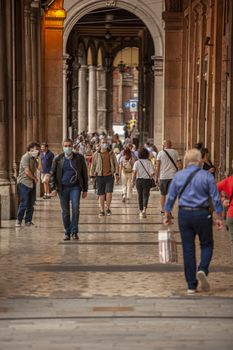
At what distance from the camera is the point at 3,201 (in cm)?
2025

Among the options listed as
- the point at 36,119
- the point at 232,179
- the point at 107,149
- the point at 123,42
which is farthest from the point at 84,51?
the point at 232,179

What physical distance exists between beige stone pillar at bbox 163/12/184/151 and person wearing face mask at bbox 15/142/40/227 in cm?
1656

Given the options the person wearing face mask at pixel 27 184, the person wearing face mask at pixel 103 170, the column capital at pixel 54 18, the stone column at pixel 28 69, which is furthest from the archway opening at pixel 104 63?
the person wearing face mask at pixel 27 184


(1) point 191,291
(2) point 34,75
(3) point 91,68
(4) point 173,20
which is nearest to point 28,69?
(2) point 34,75

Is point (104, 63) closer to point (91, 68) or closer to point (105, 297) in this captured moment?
point (91, 68)

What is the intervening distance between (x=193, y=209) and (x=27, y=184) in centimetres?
854

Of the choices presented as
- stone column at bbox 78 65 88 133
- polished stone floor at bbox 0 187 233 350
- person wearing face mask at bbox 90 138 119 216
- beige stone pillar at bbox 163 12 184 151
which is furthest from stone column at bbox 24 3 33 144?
stone column at bbox 78 65 88 133

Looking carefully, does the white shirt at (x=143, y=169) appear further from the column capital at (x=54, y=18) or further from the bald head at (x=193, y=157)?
the column capital at (x=54, y=18)

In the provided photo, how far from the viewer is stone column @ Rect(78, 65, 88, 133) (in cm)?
6519

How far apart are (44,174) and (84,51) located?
1457 inches

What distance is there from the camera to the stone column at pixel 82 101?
214ft

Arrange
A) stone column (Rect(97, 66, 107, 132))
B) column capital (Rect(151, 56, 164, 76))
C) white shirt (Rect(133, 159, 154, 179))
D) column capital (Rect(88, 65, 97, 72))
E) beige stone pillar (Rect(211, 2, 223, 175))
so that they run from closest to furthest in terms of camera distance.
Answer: white shirt (Rect(133, 159, 154, 179)) < beige stone pillar (Rect(211, 2, 223, 175)) < column capital (Rect(151, 56, 164, 76)) < column capital (Rect(88, 65, 97, 72)) < stone column (Rect(97, 66, 107, 132))

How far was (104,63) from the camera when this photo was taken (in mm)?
67375

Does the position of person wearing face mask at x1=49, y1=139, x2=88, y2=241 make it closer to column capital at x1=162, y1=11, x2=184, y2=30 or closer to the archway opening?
column capital at x1=162, y1=11, x2=184, y2=30
